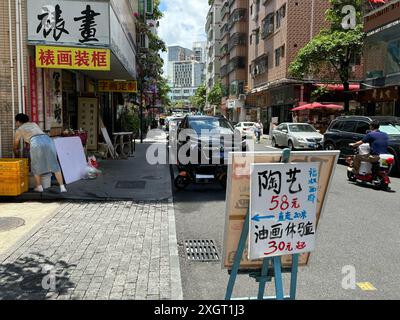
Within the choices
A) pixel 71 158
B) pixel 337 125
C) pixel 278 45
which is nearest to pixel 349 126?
pixel 337 125

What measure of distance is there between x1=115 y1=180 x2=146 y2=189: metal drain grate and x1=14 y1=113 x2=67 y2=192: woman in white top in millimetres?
1929

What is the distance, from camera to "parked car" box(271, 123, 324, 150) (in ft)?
68.1

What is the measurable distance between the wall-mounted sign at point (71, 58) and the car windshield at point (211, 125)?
3117mm

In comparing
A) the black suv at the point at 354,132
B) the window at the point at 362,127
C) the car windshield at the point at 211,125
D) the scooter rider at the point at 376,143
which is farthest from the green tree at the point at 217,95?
the scooter rider at the point at 376,143

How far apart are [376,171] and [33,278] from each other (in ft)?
30.2

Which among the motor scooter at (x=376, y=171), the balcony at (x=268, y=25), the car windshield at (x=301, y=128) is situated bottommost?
the motor scooter at (x=376, y=171)

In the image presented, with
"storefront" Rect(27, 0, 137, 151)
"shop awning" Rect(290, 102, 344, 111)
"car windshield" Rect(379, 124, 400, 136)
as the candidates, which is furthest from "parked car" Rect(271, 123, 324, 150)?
"storefront" Rect(27, 0, 137, 151)

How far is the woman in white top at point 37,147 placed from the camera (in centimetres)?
900

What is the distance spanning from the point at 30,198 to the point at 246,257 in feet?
21.9

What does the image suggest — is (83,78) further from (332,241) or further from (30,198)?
(332,241)

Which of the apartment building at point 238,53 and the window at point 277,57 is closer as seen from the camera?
the window at point 277,57

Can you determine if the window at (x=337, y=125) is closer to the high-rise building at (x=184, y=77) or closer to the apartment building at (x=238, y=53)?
the apartment building at (x=238, y=53)

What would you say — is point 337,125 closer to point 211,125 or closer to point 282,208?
point 211,125

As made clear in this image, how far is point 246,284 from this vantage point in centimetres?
466
